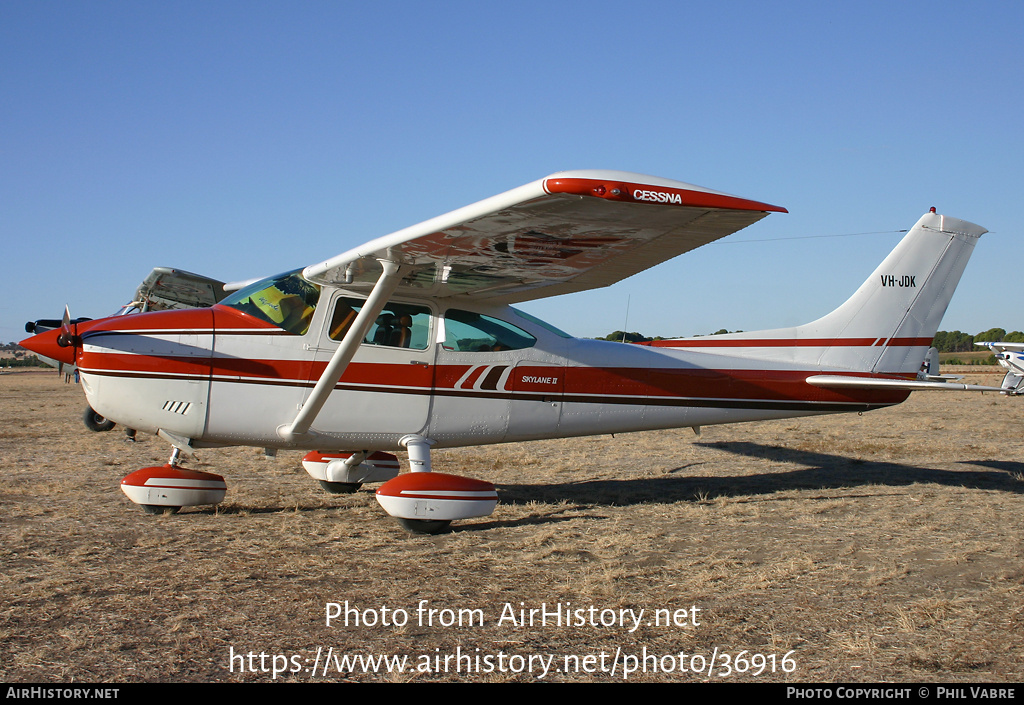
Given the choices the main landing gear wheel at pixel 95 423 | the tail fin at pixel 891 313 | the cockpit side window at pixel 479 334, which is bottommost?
the main landing gear wheel at pixel 95 423

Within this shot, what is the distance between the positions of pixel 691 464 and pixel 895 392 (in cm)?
274

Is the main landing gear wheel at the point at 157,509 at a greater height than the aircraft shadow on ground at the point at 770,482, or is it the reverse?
the aircraft shadow on ground at the point at 770,482

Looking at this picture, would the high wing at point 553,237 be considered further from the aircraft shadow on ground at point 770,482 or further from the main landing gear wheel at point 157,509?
the main landing gear wheel at point 157,509

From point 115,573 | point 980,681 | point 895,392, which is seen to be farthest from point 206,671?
point 895,392

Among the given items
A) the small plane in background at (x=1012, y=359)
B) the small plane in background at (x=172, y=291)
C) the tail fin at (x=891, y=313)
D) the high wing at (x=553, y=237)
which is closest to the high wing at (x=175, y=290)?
the small plane in background at (x=172, y=291)

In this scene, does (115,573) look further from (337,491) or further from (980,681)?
(980,681)

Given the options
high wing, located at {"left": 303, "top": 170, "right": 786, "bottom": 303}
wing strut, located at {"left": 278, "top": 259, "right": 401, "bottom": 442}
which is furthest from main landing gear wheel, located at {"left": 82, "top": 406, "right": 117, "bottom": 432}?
high wing, located at {"left": 303, "top": 170, "right": 786, "bottom": 303}

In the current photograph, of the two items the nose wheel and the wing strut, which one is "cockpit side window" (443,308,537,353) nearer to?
the wing strut

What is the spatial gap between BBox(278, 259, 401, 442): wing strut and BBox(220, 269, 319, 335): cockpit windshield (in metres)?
0.43

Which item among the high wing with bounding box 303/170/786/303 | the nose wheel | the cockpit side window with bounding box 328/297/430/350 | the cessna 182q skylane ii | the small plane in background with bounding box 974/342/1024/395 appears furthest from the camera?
the small plane in background with bounding box 974/342/1024/395

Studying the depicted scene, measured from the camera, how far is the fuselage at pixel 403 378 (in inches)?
225

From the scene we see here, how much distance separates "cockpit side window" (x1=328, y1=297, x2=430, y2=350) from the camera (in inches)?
239

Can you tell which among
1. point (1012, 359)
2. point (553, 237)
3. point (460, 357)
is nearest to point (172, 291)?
point (460, 357)

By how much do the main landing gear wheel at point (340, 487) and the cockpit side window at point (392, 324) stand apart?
1870 mm
